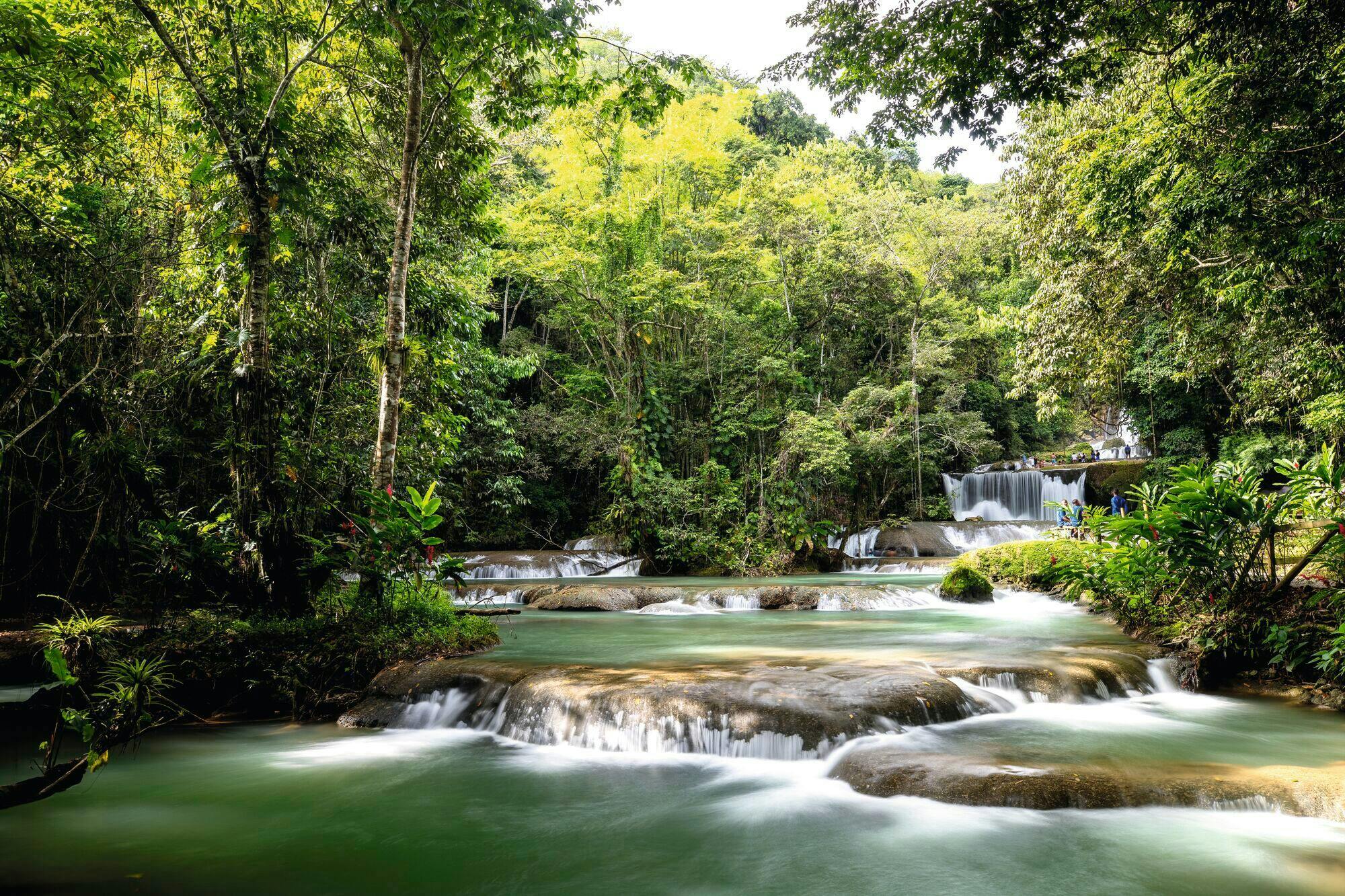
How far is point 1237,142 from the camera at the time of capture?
7.99 m

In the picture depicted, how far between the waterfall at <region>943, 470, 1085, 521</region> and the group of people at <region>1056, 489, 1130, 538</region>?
0.75m

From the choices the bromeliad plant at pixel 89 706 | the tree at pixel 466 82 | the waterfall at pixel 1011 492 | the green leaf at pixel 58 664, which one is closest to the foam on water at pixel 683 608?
the tree at pixel 466 82

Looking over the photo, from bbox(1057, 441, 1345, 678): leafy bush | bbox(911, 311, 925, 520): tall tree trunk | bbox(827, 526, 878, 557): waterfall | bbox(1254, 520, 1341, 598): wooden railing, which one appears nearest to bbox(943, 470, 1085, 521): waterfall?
bbox(911, 311, 925, 520): tall tree trunk

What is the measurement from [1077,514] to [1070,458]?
47.8ft

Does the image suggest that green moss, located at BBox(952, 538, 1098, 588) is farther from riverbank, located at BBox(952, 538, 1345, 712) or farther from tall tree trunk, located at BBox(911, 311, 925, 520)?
tall tree trunk, located at BBox(911, 311, 925, 520)

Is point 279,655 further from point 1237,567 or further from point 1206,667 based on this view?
point 1237,567

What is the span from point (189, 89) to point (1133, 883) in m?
9.63

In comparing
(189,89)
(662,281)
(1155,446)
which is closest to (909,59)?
(189,89)

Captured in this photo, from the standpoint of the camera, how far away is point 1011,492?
79.0ft

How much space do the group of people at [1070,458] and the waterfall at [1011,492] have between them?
3482mm

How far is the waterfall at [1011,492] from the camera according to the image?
75.5 ft

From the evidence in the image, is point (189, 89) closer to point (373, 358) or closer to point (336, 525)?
point (373, 358)

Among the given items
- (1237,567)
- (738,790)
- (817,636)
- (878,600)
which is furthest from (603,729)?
(878,600)

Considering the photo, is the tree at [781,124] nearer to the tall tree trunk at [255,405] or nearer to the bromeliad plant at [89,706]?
the tall tree trunk at [255,405]
